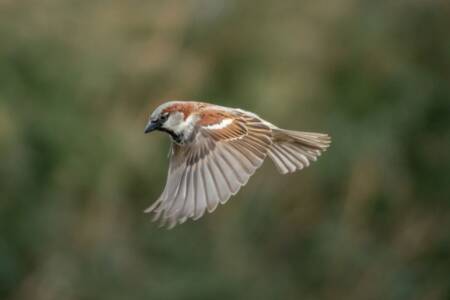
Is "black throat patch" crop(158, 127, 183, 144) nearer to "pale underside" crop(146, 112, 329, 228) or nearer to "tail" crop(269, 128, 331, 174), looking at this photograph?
"pale underside" crop(146, 112, 329, 228)

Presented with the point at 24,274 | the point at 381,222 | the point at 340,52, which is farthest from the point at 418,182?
the point at 24,274

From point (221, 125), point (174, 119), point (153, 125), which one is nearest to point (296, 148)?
point (221, 125)

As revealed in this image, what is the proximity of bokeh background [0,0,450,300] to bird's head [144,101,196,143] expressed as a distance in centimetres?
534

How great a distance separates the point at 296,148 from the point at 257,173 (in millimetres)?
5014

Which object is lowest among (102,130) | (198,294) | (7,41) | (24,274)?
(198,294)

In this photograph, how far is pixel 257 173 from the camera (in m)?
12.1

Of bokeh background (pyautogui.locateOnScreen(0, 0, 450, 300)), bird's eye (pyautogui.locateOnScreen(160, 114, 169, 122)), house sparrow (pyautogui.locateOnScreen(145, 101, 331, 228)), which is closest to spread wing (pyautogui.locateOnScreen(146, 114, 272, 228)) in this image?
house sparrow (pyautogui.locateOnScreen(145, 101, 331, 228))

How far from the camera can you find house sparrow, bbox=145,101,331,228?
6328 millimetres

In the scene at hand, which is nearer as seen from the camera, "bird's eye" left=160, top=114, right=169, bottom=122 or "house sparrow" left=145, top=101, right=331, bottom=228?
"house sparrow" left=145, top=101, right=331, bottom=228

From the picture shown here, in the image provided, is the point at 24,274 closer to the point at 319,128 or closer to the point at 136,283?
the point at 136,283

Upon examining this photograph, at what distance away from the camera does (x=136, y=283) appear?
478 inches

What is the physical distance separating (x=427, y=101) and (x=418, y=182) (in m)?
0.82

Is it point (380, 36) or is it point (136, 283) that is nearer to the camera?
point (136, 283)

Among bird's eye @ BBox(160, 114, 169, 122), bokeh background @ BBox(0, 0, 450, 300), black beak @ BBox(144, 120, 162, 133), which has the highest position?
bokeh background @ BBox(0, 0, 450, 300)
